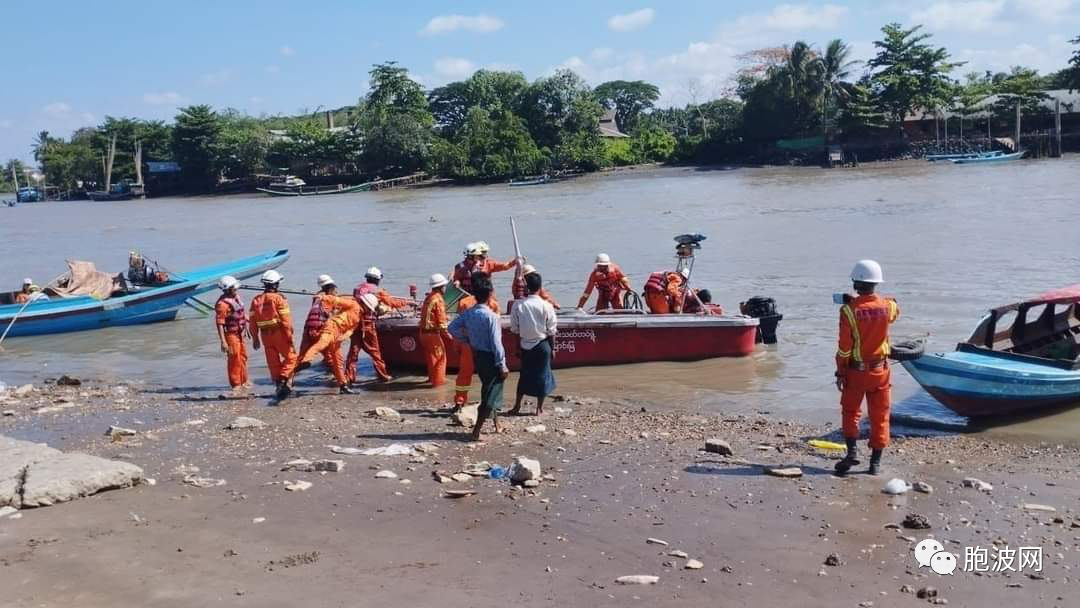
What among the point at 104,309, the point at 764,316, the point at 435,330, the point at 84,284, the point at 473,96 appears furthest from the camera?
the point at 473,96

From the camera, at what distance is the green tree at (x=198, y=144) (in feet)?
281

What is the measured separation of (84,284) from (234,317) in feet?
30.4

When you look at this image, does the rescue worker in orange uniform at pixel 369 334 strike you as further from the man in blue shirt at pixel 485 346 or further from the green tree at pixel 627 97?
the green tree at pixel 627 97

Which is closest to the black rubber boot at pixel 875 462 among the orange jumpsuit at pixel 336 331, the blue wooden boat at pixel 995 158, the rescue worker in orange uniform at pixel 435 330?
the rescue worker in orange uniform at pixel 435 330

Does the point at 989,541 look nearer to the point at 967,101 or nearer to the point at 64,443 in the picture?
the point at 64,443

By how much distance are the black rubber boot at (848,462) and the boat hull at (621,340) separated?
5077 mm

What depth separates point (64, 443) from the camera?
9289mm

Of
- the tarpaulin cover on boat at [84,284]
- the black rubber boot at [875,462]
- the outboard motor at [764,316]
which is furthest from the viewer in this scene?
the tarpaulin cover on boat at [84,284]

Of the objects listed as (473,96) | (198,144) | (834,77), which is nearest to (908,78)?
(834,77)

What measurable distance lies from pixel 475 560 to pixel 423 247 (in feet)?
93.7

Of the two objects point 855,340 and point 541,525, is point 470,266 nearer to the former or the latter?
point 855,340

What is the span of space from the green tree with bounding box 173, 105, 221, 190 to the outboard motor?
254ft

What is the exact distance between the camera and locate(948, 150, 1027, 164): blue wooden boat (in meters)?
60.4

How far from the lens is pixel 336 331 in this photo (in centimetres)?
1113
